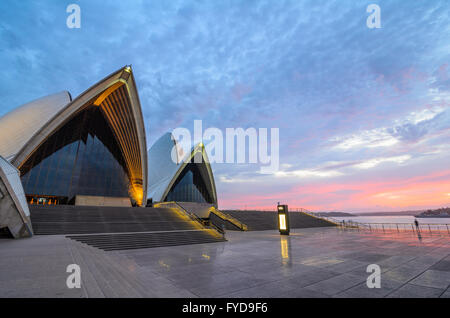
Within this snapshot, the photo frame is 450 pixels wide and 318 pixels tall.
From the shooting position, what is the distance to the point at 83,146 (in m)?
28.0

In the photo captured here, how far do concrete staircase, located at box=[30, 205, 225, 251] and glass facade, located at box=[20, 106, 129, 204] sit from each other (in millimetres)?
10554

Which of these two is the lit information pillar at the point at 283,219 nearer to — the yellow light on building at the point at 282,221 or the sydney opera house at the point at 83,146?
the yellow light on building at the point at 282,221

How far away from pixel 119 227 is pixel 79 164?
1800cm

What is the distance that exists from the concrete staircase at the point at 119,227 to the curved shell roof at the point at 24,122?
1123cm

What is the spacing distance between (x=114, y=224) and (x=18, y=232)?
476cm

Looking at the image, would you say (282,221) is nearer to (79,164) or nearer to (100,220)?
(100,220)

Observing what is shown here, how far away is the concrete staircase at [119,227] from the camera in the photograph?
11.1m

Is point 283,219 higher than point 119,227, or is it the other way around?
point 283,219

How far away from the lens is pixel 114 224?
14.5 meters

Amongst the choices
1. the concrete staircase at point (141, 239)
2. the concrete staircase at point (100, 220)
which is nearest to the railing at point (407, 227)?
the concrete staircase at point (141, 239)

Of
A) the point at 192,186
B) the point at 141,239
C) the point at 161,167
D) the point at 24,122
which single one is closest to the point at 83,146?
the point at 24,122

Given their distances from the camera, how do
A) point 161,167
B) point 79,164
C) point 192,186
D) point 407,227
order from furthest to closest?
point 161,167, point 192,186, point 79,164, point 407,227
